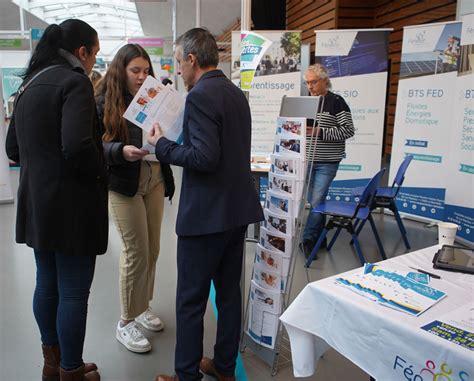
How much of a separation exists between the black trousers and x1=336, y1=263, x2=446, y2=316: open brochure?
540 millimetres

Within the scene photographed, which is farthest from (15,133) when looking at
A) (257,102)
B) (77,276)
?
(257,102)

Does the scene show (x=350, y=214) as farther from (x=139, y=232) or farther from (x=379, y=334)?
(x=379, y=334)

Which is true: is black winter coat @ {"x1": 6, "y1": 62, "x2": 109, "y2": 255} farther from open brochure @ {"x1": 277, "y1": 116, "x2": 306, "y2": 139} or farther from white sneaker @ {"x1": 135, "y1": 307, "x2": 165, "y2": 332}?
white sneaker @ {"x1": 135, "y1": 307, "x2": 165, "y2": 332}

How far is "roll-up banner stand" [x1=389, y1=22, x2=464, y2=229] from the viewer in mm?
4297

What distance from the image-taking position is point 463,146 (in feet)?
13.2

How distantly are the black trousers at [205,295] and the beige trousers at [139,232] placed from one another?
475 millimetres

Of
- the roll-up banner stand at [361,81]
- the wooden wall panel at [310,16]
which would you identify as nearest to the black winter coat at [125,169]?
the roll-up banner stand at [361,81]

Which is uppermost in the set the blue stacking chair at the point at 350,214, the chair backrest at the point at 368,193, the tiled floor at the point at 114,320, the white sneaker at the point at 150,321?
the chair backrest at the point at 368,193

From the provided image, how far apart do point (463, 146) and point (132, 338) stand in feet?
11.2

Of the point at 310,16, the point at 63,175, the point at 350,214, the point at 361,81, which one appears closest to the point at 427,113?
the point at 361,81

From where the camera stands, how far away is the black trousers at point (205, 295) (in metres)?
1.66

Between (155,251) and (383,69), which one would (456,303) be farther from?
(383,69)

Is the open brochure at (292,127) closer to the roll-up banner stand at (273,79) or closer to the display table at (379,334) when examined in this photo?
the display table at (379,334)

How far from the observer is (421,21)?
6.13m
